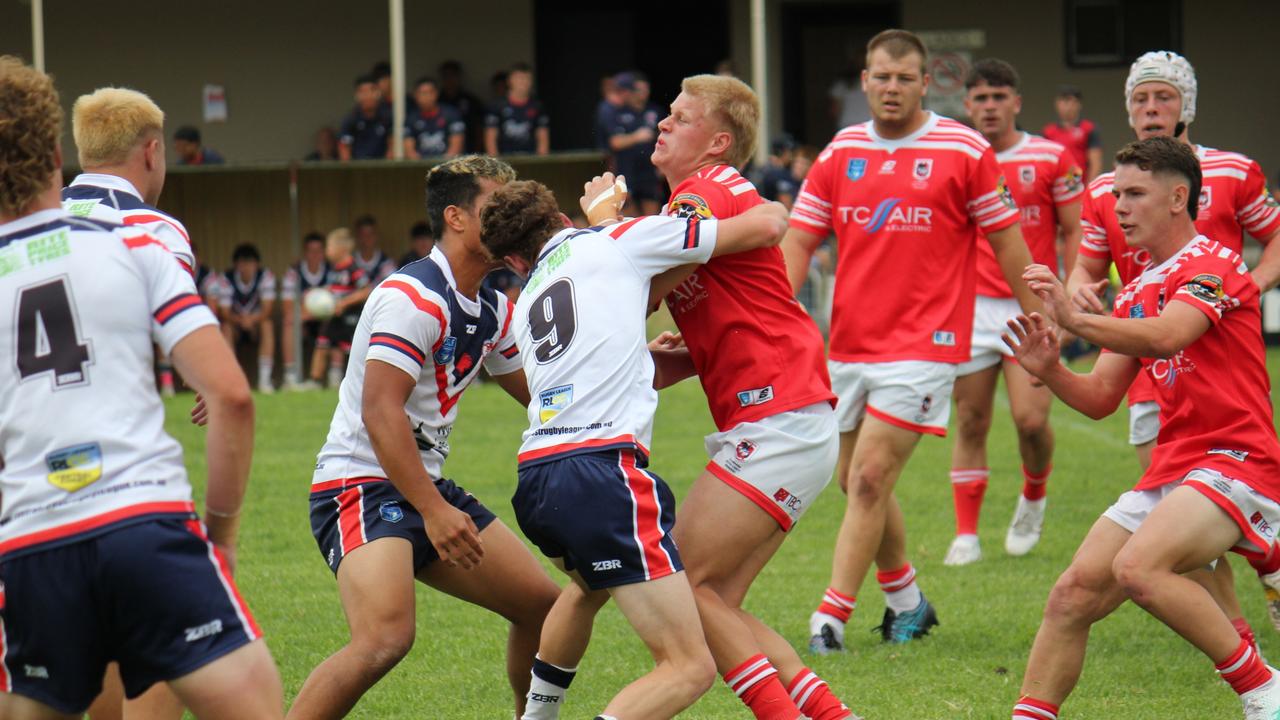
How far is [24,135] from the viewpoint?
11.0 feet

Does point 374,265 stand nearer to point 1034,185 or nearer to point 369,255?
point 369,255

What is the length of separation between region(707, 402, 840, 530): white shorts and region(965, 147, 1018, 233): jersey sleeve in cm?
218

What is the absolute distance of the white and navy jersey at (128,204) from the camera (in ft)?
14.8

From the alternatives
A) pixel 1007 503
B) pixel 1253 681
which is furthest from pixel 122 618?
pixel 1007 503

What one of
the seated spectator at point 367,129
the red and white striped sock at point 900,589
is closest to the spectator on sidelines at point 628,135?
the seated spectator at point 367,129

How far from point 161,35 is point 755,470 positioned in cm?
1711

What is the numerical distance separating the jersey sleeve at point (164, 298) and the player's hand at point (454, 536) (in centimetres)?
120

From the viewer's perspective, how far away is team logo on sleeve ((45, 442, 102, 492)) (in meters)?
3.30

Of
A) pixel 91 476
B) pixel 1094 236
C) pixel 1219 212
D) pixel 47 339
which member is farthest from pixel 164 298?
pixel 1219 212

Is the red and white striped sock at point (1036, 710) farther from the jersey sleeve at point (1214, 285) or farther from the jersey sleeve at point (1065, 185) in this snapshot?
the jersey sleeve at point (1065, 185)

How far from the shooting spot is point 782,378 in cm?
482

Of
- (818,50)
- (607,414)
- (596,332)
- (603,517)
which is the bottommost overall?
(603,517)

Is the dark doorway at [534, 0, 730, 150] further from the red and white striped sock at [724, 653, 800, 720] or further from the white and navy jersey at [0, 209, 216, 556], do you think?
the white and navy jersey at [0, 209, 216, 556]

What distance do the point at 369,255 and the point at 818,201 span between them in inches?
428
